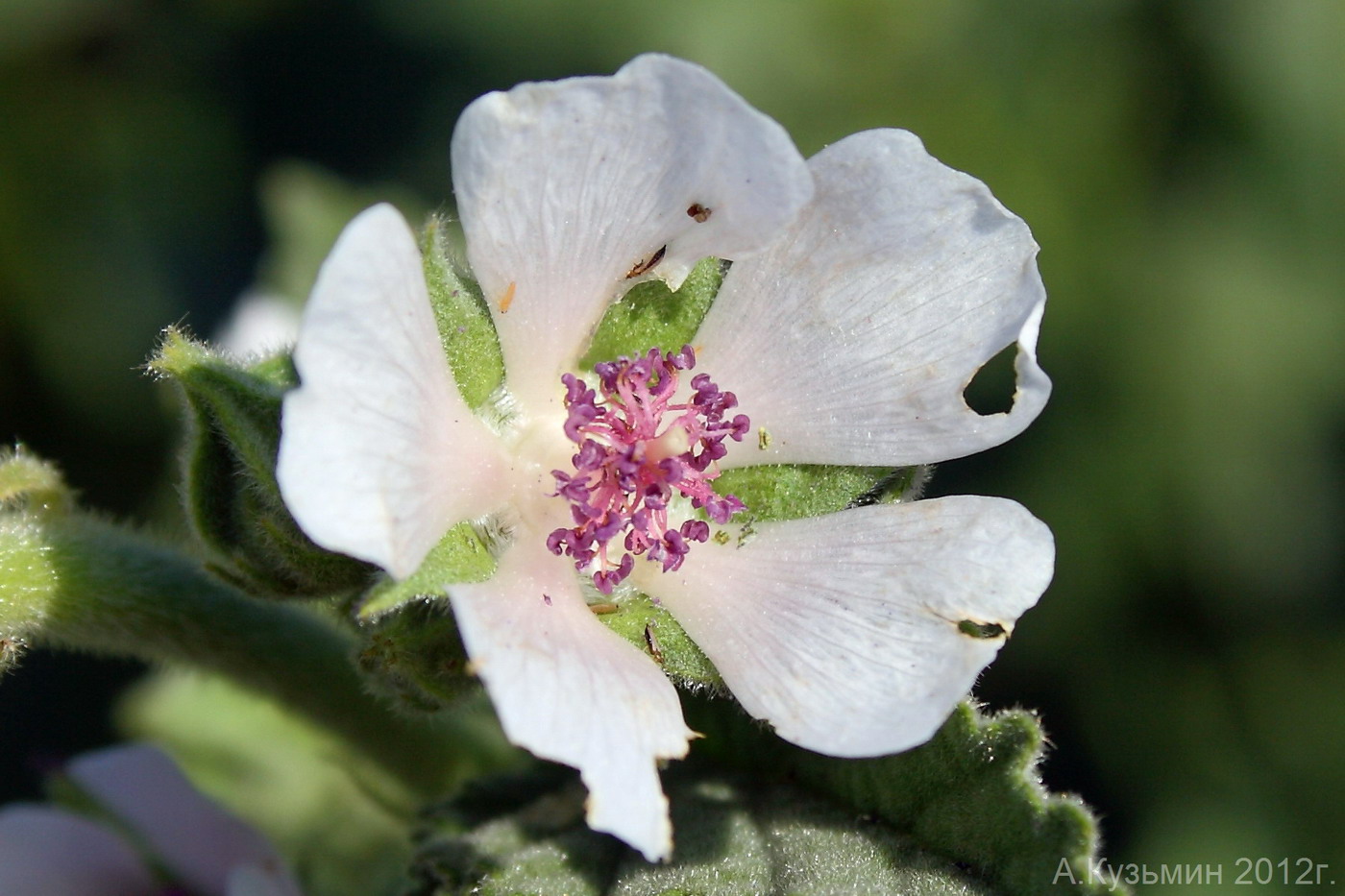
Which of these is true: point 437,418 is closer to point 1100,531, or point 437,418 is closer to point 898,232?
point 898,232

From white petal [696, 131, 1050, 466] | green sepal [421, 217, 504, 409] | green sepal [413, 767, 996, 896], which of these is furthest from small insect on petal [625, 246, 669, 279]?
green sepal [413, 767, 996, 896]

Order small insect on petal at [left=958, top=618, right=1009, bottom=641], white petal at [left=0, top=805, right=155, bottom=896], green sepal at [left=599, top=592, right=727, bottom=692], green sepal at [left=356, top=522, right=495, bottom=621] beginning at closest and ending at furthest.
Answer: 1. green sepal at [left=356, top=522, right=495, bottom=621]
2. small insect on petal at [left=958, top=618, right=1009, bottom=641]
3. green sepal at [left=599, top=592, right=727, bottom=692]
4. white petal at [left=0, top=805, right=155, bottom=896]

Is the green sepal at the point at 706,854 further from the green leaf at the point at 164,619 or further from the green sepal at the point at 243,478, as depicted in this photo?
the green sepal at the point at 243,478

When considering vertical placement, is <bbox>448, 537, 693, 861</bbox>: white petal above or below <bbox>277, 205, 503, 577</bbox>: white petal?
below

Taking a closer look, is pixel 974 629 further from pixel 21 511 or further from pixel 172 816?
pixel 172 816

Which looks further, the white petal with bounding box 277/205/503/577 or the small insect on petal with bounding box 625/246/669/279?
the small insect on petal with bounding box 625/246/669/279

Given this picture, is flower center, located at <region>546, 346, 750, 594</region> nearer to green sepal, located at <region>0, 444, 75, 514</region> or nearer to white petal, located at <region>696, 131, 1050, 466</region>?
white petal, located at <region>696, 131, 1050, 466</region>

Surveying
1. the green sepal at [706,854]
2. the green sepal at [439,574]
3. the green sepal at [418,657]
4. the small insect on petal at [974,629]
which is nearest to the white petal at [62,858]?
the green sepal at [706,854]
